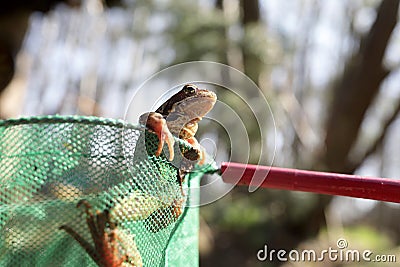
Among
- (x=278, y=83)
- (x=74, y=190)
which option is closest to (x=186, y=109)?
(x=74, y=190)

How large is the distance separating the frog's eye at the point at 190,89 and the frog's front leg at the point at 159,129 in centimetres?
13

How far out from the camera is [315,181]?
100cm

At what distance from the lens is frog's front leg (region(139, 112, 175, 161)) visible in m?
0.83

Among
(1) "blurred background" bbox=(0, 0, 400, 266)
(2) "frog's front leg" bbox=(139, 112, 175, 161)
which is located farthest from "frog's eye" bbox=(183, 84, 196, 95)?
(1) "blurred background" bbox=(0, 0, 400, 266)

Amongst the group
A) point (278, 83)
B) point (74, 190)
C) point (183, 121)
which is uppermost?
point (278, 83)

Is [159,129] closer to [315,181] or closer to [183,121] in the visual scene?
[183,121]

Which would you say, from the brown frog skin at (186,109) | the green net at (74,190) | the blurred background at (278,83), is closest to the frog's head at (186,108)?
the brown frog skin at (186,109)

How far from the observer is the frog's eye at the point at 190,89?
0.95 m

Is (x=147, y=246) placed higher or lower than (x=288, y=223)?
lower

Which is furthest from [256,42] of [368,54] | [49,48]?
[49,48]

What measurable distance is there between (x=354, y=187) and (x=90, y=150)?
1.50 feet

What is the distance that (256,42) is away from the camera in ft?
11.7

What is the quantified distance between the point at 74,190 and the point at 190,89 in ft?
0.88

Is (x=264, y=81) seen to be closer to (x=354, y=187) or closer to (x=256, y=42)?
(x=256, y=42)
